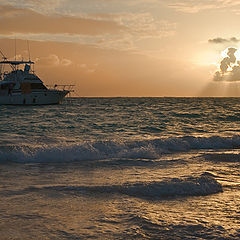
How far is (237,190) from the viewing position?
627 centimetres

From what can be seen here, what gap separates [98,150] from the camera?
38.6 ft

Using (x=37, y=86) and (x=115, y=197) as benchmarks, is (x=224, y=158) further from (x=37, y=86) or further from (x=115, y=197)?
(x=37, y=86)

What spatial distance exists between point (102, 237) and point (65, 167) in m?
5.15

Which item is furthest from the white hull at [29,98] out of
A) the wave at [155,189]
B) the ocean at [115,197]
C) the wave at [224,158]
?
the wave at [155,189]

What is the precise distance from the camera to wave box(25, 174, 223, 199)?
19.8 ft

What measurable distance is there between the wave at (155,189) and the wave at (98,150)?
4.15 meters

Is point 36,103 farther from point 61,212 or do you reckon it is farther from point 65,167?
point 61,212

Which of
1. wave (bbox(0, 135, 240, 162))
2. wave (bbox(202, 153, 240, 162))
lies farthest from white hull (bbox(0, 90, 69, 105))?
wave (bbox(202, 153, 240, 162))

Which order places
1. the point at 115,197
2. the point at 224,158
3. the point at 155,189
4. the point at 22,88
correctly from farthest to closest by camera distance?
the point at 22,88 < the point at 224,158 < the point at 155,189 < the point at 115,197

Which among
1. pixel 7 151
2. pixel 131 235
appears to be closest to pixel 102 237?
pixel 131 235

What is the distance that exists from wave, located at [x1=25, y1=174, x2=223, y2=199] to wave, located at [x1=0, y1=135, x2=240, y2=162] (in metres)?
4.15

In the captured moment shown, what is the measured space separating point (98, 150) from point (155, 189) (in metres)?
5.75

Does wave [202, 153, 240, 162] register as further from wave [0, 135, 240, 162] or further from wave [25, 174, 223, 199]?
wave [25, 174, 223, 199]

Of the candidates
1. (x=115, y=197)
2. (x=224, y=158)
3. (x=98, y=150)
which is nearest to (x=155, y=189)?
(x=115, y=197)
